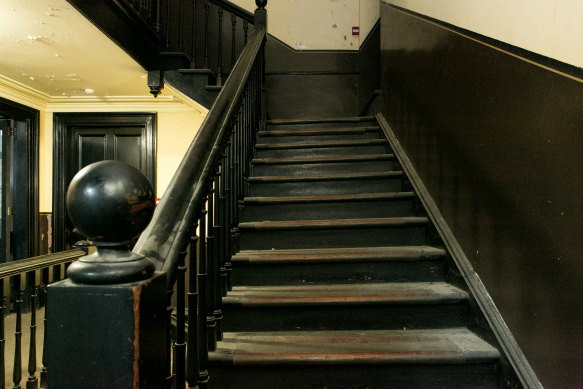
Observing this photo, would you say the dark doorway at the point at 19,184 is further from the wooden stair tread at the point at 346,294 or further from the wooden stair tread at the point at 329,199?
the wooden stair tread at the point at 346,294

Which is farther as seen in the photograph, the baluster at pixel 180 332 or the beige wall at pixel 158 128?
the beige wall at pixel 158 128

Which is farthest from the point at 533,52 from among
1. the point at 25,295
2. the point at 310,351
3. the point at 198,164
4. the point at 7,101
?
the point at 25,295

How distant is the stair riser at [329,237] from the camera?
81.0 inches

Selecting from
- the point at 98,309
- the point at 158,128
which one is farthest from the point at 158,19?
the point at 98,309

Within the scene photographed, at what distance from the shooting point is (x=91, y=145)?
180 inches

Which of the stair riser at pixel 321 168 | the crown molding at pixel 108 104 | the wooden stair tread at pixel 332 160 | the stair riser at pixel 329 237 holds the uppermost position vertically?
the crown molding at pixel 108 104

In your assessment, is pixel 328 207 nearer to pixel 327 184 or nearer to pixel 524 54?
pixel 327 184

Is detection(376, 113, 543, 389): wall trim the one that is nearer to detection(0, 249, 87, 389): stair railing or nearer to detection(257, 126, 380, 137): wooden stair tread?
detection(257, 126, 380, 137): wooden stair tread

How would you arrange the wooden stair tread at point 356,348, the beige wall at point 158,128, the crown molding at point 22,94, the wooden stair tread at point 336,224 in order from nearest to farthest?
the wooden stair tread at point 356,348 → the wooden stair tread at point 336,224 → the crown molding at point 22,94 → the beige wall at point 158,128

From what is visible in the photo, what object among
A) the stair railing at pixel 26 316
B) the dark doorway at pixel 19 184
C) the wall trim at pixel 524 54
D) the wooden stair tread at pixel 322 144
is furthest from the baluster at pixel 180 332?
the dark doorway at pixel 19 184

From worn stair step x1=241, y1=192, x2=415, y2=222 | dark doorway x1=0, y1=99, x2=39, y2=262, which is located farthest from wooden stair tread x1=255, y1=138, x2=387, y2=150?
dark doorway x1=0, y1=99, x2=39, y2=262

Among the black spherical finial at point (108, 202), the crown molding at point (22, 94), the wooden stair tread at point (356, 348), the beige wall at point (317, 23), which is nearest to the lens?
the black spherical finial at point (108, 202)

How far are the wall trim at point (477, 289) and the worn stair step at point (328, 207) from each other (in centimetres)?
15

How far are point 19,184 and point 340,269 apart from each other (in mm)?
3928
